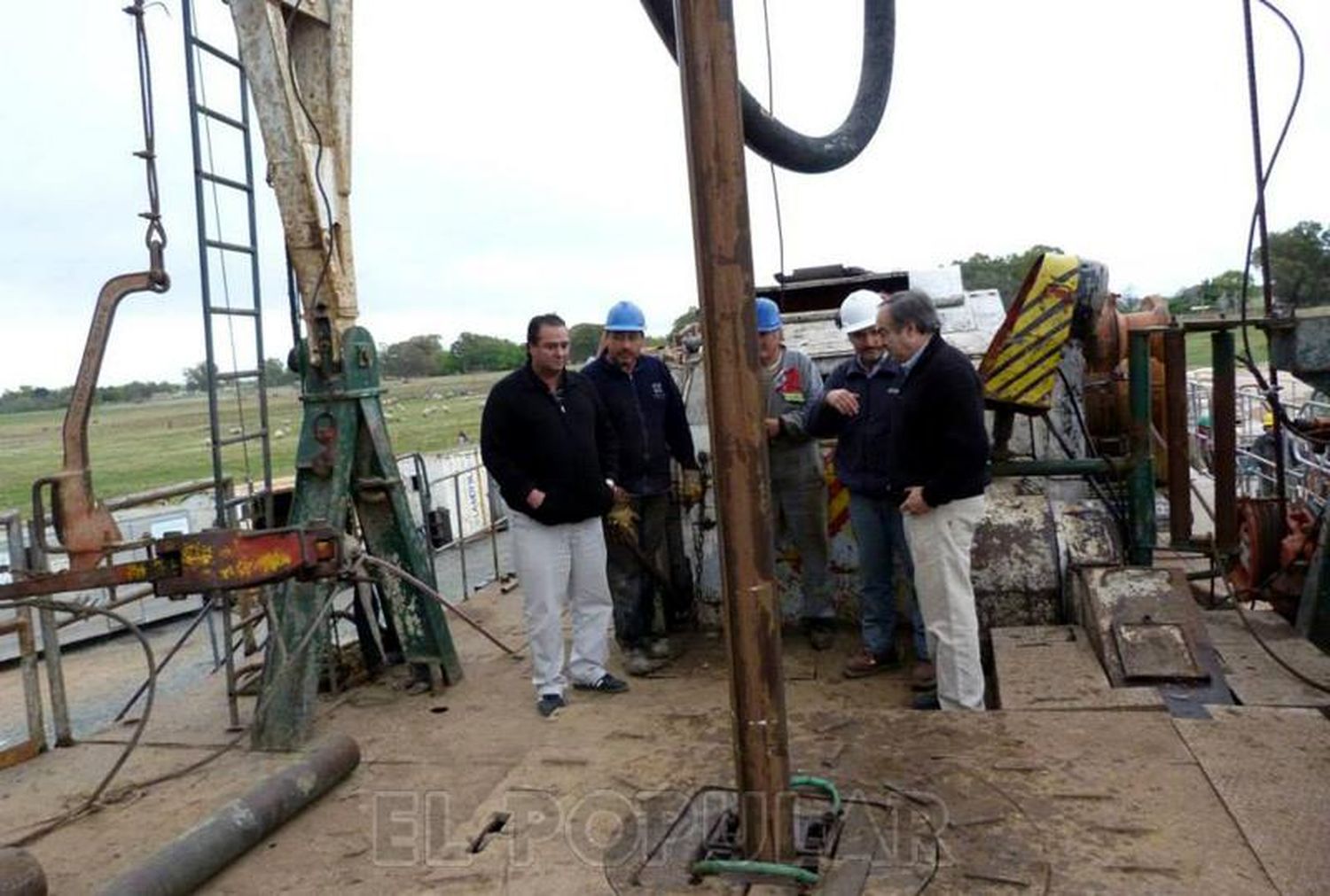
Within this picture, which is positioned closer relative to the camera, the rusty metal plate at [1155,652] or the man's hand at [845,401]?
the rusty metal plate at [1155,652]

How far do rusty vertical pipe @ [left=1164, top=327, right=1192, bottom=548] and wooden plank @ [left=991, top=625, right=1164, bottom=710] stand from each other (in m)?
0.84

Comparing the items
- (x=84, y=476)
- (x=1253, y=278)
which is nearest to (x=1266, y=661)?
(x=84, y=476)

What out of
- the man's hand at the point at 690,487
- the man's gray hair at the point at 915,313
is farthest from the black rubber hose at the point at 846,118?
the man's hand at the point at 690,487

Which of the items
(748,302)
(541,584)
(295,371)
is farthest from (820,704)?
(295,371)

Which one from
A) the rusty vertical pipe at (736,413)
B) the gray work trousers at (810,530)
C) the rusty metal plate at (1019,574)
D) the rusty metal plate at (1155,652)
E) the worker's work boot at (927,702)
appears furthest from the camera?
the gray work trousers at (810,530)

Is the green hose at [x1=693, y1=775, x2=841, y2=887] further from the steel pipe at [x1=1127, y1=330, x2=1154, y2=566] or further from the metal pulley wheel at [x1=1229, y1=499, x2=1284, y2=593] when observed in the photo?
the metal pulley wheel at [x1=1229, y1=499, x2=1284, y2=593]

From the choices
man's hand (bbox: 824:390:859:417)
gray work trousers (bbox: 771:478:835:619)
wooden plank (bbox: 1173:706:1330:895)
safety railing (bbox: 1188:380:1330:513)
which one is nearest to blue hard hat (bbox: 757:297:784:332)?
man's hand (bbox: 824:390:859:417)

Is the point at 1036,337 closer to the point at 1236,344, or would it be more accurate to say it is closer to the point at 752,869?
the point at 1236,344

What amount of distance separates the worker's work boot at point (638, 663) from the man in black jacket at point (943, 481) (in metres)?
1.56

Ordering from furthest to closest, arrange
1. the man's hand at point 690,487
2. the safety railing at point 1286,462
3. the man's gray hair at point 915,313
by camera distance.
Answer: the safety railing at point 1286,462 → the man's hand at point 690,487 → the man's gray hair at point 915,313

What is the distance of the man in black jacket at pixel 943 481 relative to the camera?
4.43m

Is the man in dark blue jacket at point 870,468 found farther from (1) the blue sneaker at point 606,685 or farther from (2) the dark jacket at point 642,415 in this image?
(1) the blue sneaker at point 606,685

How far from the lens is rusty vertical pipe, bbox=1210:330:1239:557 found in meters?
5.14

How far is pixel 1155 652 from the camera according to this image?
4.33 meters
